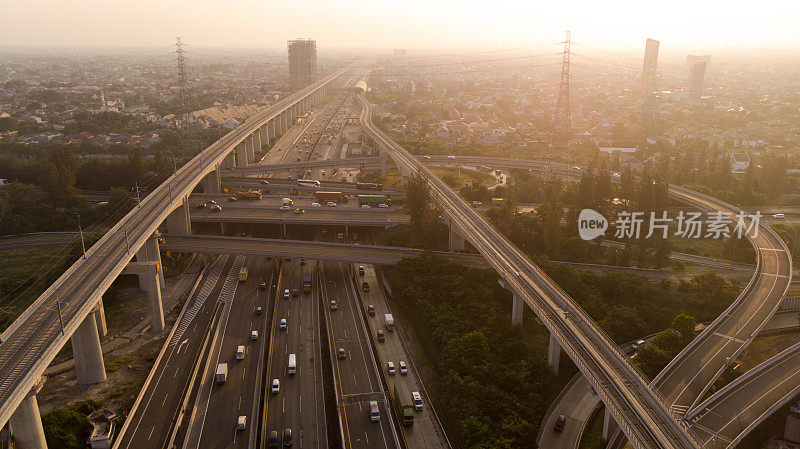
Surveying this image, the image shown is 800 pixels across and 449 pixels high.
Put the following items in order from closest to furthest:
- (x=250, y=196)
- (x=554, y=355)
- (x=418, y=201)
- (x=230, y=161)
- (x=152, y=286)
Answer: (x=554, y=355)
(x=152, y=286)
(x=418, y=201)
(x=250, y=196)
(x=230, y=161)

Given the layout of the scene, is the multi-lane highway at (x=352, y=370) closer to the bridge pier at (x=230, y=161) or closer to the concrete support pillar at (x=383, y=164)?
the concrete support pillar at (x=383, y=164)

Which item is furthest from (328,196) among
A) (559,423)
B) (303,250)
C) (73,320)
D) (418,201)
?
(559,423)

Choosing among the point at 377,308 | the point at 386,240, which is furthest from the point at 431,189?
the point at 377,308

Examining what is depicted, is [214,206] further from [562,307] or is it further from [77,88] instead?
[77,88]

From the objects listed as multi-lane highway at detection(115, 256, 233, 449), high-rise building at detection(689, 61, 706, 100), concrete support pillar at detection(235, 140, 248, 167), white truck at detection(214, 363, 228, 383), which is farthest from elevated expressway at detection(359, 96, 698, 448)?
high-rise building at detection(689, 61, 706, 100)

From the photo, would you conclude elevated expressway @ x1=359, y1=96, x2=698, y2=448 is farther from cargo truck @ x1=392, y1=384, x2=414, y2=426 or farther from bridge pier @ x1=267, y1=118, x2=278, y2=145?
bridge pier @ x1=267, y1=118, x2=278, y2=145

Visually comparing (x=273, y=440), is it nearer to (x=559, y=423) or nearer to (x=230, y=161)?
(x=559, y=423)
